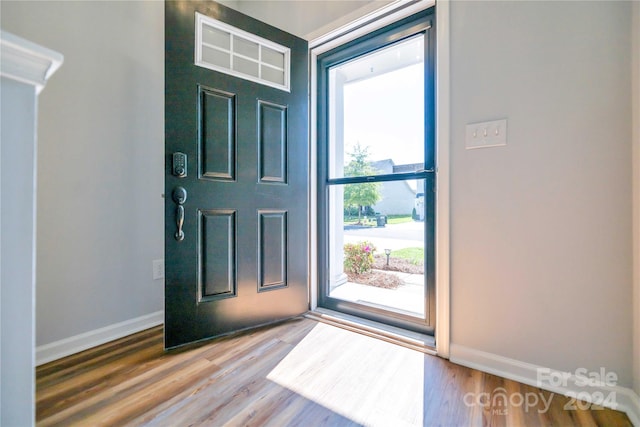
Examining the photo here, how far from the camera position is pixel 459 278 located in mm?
1371

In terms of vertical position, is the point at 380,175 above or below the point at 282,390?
above

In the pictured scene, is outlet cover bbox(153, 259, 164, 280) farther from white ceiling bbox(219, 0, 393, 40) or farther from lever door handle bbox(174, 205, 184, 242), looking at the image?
white ceiling bbox(219, 0, 393, 40)

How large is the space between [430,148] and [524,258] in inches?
28.8

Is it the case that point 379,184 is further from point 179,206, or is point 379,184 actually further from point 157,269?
point 157,269

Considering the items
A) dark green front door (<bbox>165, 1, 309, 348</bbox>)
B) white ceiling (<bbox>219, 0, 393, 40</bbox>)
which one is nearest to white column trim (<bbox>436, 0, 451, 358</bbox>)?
white ceiling (<bbox>219, 0, 393, 40</bbox>)

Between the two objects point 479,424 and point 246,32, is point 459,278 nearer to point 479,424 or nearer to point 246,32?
point 479,424

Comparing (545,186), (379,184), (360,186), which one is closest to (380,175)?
(379,184)

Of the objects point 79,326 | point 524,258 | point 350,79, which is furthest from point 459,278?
point 79,326

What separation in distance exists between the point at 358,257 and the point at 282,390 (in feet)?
3.54

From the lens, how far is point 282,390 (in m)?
1.13

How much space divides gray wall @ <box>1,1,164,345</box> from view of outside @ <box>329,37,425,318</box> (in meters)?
1.21

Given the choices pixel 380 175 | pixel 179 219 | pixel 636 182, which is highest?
pixel 380 175

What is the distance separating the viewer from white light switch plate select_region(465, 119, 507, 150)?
4.09ft

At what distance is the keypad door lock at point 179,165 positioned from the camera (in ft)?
4.71
